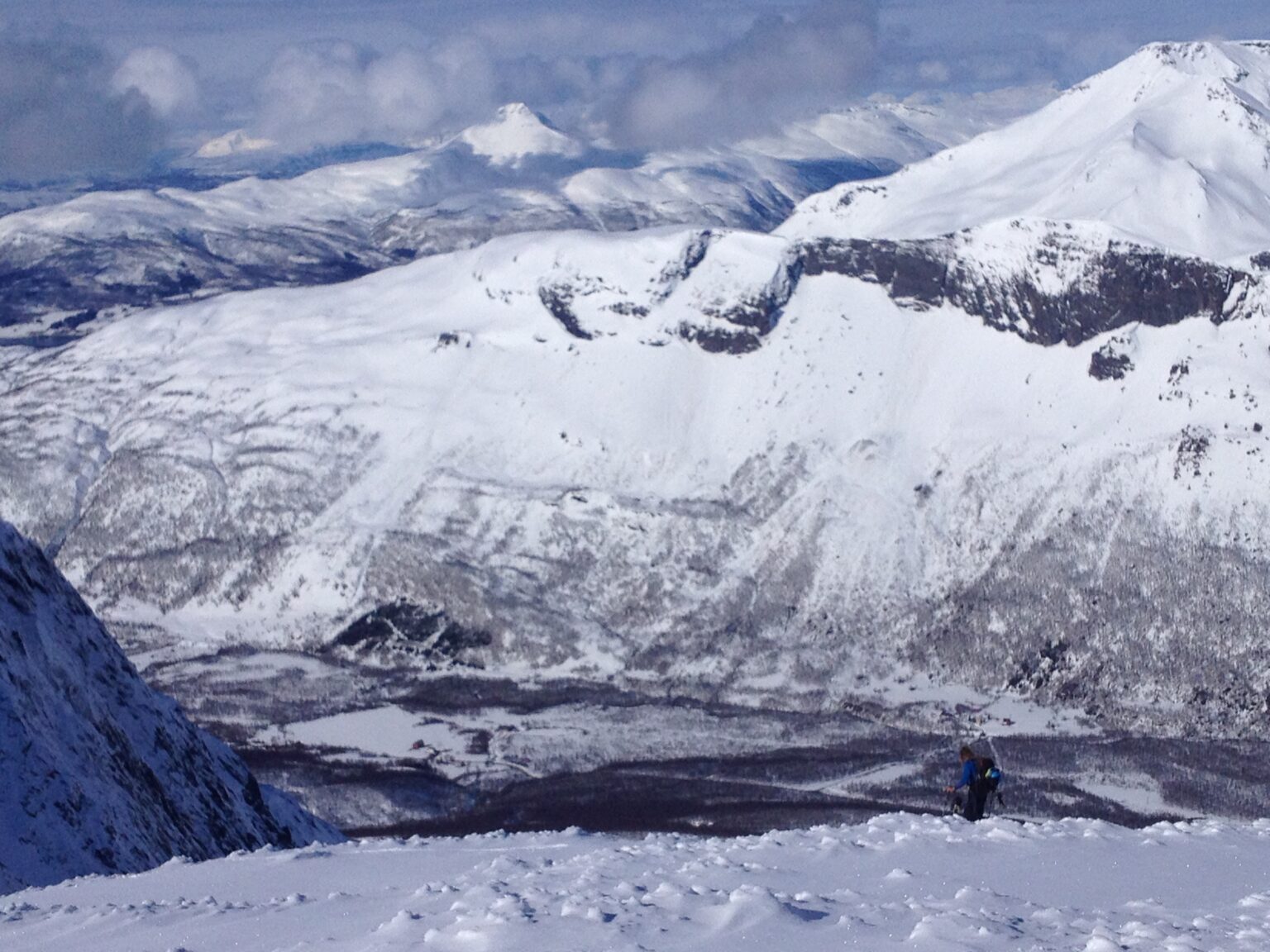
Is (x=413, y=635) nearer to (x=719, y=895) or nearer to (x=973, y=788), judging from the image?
(x=973, y=788)

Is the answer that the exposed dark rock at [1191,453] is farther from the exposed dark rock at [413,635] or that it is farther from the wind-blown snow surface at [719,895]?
the wind-blown snow surface at [719,895]

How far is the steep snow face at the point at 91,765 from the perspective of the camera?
46875mm

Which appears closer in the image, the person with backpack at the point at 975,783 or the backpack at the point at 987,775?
the person with backpack at the point at 975,783

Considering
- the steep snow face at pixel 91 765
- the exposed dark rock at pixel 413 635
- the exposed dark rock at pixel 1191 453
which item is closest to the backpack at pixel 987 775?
the steep snow face at pixel 91 765

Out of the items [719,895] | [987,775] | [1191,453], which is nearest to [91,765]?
[987,775]

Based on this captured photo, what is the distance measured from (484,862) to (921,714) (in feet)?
451

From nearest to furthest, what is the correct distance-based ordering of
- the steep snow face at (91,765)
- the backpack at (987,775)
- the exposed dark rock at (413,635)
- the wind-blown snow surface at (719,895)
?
1. the wind-blown snow surface at (719,895)
2. the backpack at (987,775)
3. the steep snow face at (91,765)
4. the exposed dark rock at (413,635)

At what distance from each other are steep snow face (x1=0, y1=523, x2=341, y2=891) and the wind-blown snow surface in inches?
514

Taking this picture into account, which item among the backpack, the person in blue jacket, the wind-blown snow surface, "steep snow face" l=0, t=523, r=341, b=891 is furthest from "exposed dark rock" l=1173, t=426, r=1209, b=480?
the wind-blown snow surface

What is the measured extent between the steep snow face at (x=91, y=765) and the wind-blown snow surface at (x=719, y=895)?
13.1 m

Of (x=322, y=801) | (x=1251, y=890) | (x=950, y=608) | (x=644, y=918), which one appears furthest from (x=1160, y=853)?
(x=950, y=608)

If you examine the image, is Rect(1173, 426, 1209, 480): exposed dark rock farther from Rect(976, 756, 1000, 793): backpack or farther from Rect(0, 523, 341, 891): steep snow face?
Rect(976, 756, 1000, 793): backpack

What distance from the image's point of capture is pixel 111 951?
82.6 ft

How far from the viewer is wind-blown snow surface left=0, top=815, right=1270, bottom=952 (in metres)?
22.5
